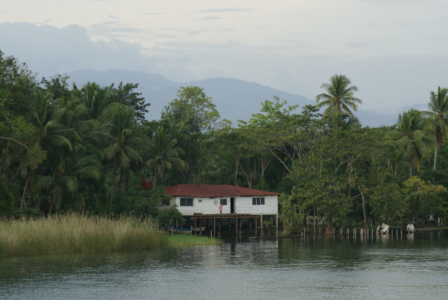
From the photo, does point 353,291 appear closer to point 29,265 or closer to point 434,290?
point 434,290

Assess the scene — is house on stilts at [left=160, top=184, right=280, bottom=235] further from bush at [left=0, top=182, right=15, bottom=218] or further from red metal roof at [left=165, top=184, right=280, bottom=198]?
bush at [left=0, top=182, right=15, bottom=218]

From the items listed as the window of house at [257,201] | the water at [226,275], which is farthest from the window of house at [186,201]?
the water at [226,275]

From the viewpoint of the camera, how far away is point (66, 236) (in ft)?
111

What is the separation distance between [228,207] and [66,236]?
100ft

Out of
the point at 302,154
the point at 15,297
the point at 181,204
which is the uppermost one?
the point at 302,154

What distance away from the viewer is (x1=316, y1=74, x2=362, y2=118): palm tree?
230 feet

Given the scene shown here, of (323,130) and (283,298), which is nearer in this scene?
(283,298)

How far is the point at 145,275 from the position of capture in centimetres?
2645

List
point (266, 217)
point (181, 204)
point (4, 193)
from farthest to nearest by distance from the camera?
point (266, 217)
point (181, 204)
point (4, 193)

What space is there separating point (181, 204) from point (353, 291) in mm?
38799

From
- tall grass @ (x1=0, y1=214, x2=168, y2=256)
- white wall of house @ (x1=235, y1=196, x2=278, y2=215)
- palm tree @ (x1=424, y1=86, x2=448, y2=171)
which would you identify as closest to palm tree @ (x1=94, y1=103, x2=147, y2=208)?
white wall of house @ (x1=235, y1=196, x2=278, y2=215)

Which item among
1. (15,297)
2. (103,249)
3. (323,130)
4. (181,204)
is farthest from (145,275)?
(323,130)

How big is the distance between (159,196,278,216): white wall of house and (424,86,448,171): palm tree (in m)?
23.1

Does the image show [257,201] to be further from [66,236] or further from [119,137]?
[66,236]
